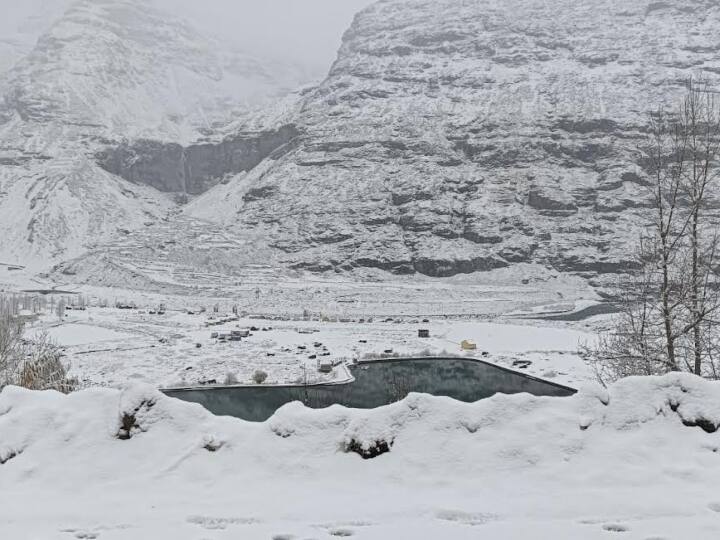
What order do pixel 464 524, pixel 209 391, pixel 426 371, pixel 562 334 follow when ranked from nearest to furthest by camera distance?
pixel 464 524
pixel 209 391
pixel 426 371
pixel 562 334

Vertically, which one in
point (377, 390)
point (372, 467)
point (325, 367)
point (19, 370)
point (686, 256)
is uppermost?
point (686, 256)

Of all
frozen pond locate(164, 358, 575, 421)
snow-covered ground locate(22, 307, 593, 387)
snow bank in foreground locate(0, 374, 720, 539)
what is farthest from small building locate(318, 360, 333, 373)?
snow bank in foreground locate(0, 374, 720, 539)

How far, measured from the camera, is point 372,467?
7.48 m

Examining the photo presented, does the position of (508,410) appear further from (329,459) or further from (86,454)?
(86,454)

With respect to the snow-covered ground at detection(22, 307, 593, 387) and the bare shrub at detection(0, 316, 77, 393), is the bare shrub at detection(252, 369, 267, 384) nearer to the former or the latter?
the snow-covered ground at detection(22, 307, 593, 387)

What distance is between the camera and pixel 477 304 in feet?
443

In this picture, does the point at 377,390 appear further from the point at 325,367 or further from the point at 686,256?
the point at 686,256

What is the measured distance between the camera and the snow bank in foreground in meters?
6.25

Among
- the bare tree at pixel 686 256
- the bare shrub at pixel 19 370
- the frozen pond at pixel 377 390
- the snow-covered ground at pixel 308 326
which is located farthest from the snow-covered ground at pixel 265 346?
the bare tree at pixel 686 256

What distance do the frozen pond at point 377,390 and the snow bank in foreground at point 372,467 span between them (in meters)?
35.8

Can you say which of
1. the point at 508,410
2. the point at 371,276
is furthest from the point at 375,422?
the point at 371,276

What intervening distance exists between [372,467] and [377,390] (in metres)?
46.6

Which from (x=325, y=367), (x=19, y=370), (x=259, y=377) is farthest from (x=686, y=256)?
(x=325, y=367)

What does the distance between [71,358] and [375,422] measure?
212ft
